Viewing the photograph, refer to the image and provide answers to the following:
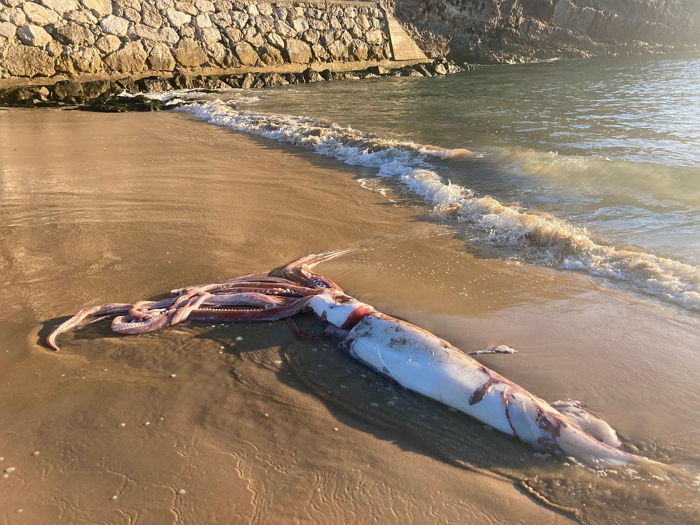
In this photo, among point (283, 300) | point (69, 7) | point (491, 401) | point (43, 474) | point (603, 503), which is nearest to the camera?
point (603, 503)

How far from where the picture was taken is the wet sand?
2.30 meters

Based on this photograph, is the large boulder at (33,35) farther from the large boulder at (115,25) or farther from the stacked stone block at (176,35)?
the large boulder at (115,25)

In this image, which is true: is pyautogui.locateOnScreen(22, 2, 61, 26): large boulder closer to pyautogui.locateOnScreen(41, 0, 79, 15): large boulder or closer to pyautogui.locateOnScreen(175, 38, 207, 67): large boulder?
pyautogui.locateOnScreen(41, 0, 79, 15): large boulder

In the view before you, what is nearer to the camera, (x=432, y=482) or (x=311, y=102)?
(x=432, y=482)

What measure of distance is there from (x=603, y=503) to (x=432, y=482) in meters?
0.70

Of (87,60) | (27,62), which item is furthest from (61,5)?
(27,62)

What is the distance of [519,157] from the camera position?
334 inches

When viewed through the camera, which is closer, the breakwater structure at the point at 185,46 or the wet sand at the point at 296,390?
the wet sand at the point at 296,390

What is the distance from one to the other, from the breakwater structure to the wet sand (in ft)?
49.5

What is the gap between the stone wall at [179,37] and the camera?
18719mm

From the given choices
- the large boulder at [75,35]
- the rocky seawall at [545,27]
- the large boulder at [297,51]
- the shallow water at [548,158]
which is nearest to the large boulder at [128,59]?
the large boulder at [75,35]

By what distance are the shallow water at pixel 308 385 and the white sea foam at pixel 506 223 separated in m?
0.17

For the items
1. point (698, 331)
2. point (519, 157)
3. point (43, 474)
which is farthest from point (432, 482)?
point (519, 157)

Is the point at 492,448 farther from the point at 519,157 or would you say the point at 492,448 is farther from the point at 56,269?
the point at 519,157
